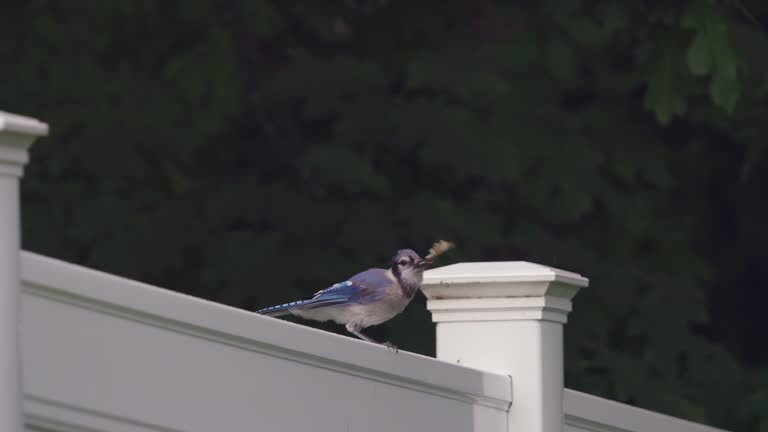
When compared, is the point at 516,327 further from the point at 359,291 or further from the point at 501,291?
the point at 359,291

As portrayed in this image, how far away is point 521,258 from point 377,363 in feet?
16.4

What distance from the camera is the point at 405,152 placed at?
930cm

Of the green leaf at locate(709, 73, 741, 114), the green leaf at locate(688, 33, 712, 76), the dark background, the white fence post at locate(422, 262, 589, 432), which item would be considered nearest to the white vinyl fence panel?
the white fence post at locate(422, 262, 589, 432)

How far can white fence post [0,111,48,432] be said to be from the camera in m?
3.01

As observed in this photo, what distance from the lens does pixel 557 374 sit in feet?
16.1

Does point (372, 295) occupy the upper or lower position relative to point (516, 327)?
upper

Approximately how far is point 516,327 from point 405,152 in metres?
4.51

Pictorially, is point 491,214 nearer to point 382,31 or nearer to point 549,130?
point 549,130

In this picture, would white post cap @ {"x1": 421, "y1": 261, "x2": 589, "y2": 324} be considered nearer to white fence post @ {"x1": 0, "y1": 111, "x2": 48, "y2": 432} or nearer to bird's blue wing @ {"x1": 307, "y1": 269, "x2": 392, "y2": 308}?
bird's blue wing @ {"x1": 307, "y1": 269, "x2": 392, "y2": 308}

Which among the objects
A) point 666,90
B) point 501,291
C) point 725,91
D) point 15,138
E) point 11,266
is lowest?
point 11,266

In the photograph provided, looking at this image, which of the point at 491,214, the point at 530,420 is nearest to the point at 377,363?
the point at 530,420

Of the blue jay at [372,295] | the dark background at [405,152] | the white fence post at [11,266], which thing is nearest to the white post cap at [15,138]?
the white fence post at [11,266]

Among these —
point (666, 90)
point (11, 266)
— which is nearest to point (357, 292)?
point (11, 266)

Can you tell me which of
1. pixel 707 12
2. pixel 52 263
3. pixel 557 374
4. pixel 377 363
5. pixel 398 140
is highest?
pixel 398 140
